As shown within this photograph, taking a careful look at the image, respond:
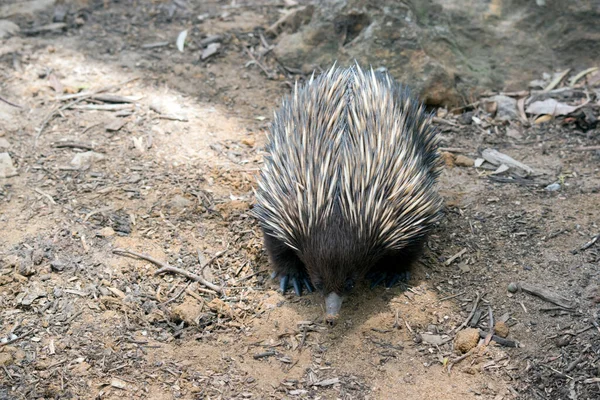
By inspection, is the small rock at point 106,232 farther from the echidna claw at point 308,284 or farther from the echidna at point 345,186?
the echidna claw at point 308,284

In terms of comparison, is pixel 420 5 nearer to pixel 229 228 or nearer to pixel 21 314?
pixel 229 228

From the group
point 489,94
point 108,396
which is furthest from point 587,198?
point 108,396

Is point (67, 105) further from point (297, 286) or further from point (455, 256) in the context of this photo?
point (455, 256)

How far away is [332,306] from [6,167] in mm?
2636

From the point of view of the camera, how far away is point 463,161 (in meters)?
5.58

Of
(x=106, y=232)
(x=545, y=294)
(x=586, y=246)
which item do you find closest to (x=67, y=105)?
(x=106, y=232)

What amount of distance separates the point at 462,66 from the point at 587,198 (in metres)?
1.98

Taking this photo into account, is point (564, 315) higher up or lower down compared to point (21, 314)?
higher up

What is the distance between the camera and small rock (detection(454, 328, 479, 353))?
3934 mm

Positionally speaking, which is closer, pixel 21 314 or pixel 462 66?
pixel 21 314

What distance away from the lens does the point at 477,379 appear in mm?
3771

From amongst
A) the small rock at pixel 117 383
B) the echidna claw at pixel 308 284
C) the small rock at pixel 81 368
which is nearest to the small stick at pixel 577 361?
the echidna claw at pixel 308 284

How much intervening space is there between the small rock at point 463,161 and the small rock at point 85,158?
2.67 m

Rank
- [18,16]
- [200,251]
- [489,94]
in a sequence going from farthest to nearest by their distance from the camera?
[18,16] < [489,94] < [200,251]
